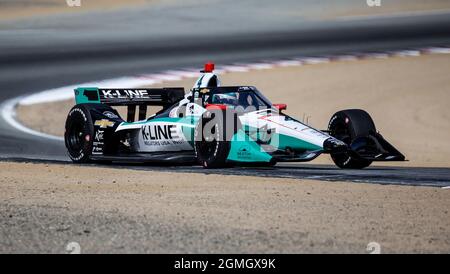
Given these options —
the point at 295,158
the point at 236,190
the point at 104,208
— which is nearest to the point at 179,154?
the point at 295,158

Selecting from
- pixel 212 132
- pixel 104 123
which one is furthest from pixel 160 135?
pixel 212 132

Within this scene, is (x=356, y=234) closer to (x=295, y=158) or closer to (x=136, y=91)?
(x=295, y=158)

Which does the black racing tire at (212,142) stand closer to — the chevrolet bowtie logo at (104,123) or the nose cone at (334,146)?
the nose cone at (334,146)

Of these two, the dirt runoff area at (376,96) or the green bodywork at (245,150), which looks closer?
the green bodywork at (245,150)

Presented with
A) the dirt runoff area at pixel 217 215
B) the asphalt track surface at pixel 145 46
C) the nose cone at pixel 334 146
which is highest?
the dirt runoff area at pixel 217 215

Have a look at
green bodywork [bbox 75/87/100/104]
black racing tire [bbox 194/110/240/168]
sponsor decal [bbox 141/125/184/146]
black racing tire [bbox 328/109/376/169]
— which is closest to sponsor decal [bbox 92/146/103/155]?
sponsor decal [bbox 141/125/184/146]

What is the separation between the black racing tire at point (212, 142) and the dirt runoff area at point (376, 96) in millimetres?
3229

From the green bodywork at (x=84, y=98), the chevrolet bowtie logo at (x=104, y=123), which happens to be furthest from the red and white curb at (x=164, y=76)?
the chevrolet bowtie logo at (x=104, y=123)

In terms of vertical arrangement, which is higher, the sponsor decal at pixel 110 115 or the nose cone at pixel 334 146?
the nose cone at pixel 334 146

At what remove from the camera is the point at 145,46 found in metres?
28.6

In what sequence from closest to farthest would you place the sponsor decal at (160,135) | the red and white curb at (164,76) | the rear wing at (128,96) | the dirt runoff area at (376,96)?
the sponsor decal at (160,135) < the rear wing at (128,96) < the dirt runoff area at (376,96) < the red and white curb at (164,76)

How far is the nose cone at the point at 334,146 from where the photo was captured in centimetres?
1275

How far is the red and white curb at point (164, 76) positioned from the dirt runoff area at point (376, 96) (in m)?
0.34

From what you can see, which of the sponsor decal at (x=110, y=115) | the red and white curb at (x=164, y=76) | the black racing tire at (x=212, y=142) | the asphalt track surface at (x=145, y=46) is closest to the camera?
the black racing tire at (x=212, y=142)
